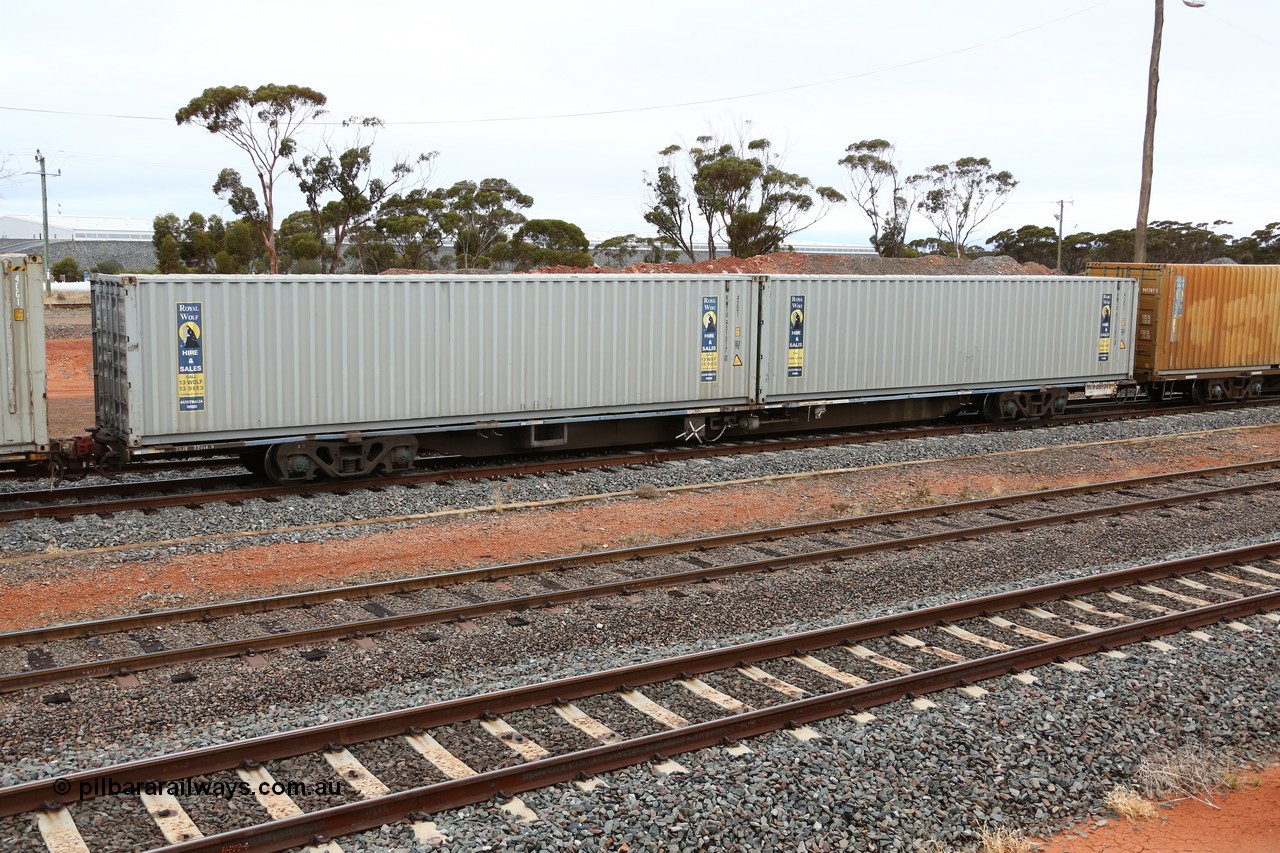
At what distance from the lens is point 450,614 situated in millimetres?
9430

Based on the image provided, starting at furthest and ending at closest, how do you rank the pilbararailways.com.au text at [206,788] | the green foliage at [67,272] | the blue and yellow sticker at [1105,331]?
the green foliage at [67,272] → the blue and yellow sticker at [1105,331] → the pilbararailways.com.au text at [206,788]

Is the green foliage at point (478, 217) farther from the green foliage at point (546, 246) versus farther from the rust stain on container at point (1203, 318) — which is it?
the rust stain on container at point (1203, 318)

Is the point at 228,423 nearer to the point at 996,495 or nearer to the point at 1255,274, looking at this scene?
the point at 996,495

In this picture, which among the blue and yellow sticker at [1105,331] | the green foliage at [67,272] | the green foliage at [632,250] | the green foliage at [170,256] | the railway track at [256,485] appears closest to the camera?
the railway track at [256,485]

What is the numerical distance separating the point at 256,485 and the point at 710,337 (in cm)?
766

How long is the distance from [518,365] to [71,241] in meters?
89.0

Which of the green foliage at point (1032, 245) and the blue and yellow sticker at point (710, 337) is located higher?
the green foliage at point (1032, 245)

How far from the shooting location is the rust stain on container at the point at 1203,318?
24.3 metres

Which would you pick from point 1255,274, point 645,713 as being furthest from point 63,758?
point 1255,274

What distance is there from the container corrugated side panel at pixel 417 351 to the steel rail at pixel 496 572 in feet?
16.4

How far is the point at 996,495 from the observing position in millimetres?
15562

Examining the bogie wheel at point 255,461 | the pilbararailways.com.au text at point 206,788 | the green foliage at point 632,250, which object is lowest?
the pilbararailways.com.au text at point 206,788

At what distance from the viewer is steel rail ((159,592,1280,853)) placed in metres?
5.75

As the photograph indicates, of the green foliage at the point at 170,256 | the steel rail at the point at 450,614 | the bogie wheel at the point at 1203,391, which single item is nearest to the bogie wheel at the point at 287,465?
the steel rail at the point at 450,614
